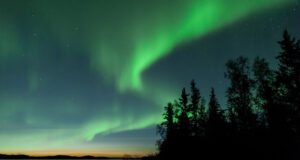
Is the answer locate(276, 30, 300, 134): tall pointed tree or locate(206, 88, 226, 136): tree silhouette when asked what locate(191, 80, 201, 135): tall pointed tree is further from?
locate(276, 30, 300, 134): tall pointed tree

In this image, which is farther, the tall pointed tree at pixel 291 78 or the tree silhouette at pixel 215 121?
the tree silhouette at pixel 215 121

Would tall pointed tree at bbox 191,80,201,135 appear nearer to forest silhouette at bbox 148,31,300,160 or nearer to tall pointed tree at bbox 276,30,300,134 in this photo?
forest silhouette at bbox 148,31,300,160

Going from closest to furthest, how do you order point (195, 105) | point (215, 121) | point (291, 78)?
point (291, 78) → point (215, 121) → point (195, 105)

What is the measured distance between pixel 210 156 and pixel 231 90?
34.4 ft

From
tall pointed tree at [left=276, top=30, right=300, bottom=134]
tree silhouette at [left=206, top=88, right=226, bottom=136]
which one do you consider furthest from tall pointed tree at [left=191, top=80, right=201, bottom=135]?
tall pointed tree at [left=276, top=30, right=300, bottom=134]

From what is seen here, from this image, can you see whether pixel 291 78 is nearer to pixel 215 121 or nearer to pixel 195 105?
pixel 215 121

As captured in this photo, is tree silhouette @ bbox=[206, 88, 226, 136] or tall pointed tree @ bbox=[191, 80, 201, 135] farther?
tall pointed tree @ bbox=[191, 80, 201, 135]

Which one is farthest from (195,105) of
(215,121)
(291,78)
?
(291,78)

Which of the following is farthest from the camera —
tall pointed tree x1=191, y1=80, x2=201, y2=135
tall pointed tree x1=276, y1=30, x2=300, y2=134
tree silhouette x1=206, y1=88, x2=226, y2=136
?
tall pointed tree x1=191, y1=80, x2=201, y2=135

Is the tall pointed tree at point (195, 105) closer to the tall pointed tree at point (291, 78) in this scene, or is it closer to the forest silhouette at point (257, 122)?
the forest silhouette at point (257, 122)

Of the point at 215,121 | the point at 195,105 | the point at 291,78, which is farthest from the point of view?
the point at 195,105

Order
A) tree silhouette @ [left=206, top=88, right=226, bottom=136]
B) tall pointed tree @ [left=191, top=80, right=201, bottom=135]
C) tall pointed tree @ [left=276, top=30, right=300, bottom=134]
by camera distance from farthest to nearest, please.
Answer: tall pointed tree @ [left=191, top=80, right=201, bottom=135], tree silhouette @ [left=206, top=88, right=226, bottom=136], tall pointed tree @ [left=276, top=30, right=300, bottom=134]

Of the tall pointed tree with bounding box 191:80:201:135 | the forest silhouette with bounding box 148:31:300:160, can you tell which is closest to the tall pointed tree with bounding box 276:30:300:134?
the forest silhouette with bounding box 148:31:300:160

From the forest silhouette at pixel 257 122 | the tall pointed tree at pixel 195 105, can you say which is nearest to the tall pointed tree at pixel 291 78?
the forest silhouette at pixel 257 122
